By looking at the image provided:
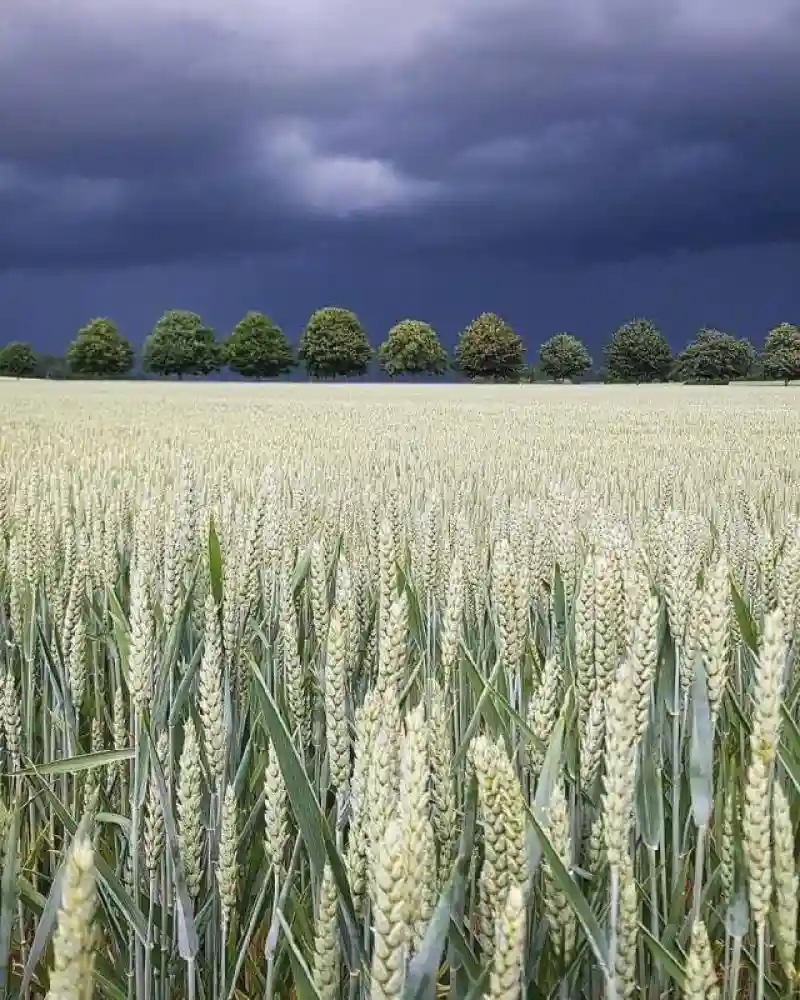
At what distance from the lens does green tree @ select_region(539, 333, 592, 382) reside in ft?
257

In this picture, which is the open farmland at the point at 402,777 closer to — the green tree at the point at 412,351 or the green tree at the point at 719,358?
the green tree at the point at 719,358

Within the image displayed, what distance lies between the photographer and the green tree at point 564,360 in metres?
78.2

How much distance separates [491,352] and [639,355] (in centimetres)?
1183

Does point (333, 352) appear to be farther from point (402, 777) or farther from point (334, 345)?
point (402, 777)

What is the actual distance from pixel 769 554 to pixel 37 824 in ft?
5.70

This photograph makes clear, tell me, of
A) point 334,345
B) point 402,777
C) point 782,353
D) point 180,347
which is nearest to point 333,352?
point 334,345

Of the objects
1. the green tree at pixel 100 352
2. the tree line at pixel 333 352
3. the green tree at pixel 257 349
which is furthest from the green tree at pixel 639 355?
the green tree at pixel 100 352

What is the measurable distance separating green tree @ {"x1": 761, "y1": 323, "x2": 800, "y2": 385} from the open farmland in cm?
6114

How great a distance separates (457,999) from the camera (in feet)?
2.97

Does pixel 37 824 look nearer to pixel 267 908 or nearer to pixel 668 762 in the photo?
pixel 267 908

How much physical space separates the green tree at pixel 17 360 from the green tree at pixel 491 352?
1339 inches

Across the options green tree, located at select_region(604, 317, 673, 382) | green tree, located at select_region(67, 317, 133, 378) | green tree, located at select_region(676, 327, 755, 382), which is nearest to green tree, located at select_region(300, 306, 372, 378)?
green tree, located at select_region(67, 317, 133, 378)

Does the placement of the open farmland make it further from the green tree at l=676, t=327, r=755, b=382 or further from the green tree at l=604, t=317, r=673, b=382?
the green tree at l=604, t=317, r=673, b=382

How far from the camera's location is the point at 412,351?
7319 cm
